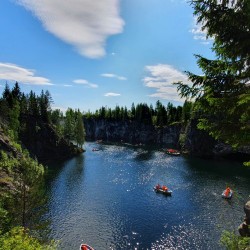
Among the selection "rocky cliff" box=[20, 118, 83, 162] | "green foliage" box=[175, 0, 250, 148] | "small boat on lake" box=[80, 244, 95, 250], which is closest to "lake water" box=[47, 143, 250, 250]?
"small boat on lake" box=[80, 244, 95, 250]

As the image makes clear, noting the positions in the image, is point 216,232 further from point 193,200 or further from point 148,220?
point 193,200

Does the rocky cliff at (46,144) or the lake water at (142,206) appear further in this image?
the rocky cliff at (46,144)

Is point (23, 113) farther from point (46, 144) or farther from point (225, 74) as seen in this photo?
point (225, 74)

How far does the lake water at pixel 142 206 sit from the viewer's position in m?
41.3

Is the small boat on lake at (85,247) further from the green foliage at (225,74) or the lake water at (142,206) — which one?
the green foliage at (225,74)

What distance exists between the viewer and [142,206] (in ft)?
183

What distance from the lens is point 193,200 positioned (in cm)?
5966

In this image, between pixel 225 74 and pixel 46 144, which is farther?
pixel 46 144

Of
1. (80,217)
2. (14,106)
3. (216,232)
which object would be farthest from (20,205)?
(14,106)

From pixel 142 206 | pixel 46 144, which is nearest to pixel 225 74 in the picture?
pixel 142 206

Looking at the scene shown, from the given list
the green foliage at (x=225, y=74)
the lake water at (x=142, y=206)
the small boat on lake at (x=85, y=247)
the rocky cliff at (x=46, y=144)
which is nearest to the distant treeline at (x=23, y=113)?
the rocky cliff at (x=46, y=144)

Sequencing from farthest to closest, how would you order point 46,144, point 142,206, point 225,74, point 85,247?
point 46,144 < point 142,206 < point 85,247 < point 225,74

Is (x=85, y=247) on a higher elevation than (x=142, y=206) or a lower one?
lower

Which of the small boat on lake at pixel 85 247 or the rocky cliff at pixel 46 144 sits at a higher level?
the rocky cliff at pixel 46 144
